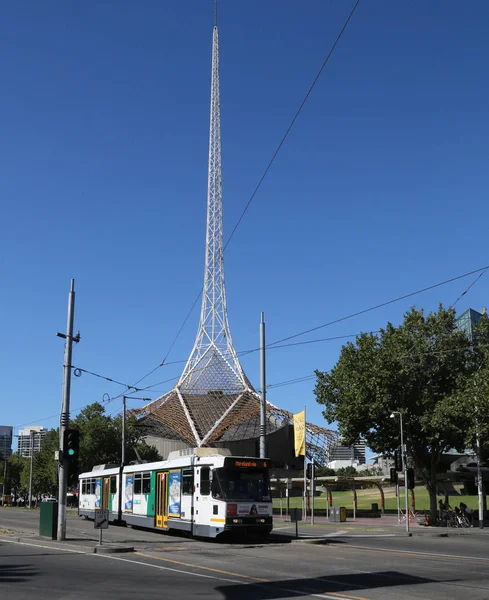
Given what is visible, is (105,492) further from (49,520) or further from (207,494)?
(207,494)

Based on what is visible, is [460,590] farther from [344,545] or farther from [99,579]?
[344,545]

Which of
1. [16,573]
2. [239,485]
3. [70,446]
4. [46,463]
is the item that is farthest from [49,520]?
[46,463]

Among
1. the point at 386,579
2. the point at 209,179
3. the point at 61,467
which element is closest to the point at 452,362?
the point at 61,467

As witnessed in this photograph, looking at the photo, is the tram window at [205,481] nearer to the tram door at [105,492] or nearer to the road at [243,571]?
the road at [243,571]

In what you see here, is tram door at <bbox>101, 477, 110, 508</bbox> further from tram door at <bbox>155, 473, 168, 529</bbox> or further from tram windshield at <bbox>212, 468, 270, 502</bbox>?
tram windshield at <bbox>212, 468, 270, 502</bbox>

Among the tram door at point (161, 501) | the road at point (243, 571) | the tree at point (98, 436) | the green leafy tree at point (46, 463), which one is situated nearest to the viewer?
the road at point (243, 571)

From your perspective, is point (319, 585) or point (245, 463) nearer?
point (319, 585)

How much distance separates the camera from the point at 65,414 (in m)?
26.4

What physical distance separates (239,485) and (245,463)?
0.89 meters

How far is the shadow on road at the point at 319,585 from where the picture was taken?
41.6 feet

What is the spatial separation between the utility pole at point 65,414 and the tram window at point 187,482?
174 inches

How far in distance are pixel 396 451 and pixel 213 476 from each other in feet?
85.4

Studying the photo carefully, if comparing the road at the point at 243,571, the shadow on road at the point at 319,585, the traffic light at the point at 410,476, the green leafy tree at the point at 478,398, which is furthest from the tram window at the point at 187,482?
the green leafy tree at the point at 478,398

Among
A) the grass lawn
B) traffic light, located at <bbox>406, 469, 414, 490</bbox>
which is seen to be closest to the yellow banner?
traffic light, located at <bbox>406, 469, 414, 490</bbox>
